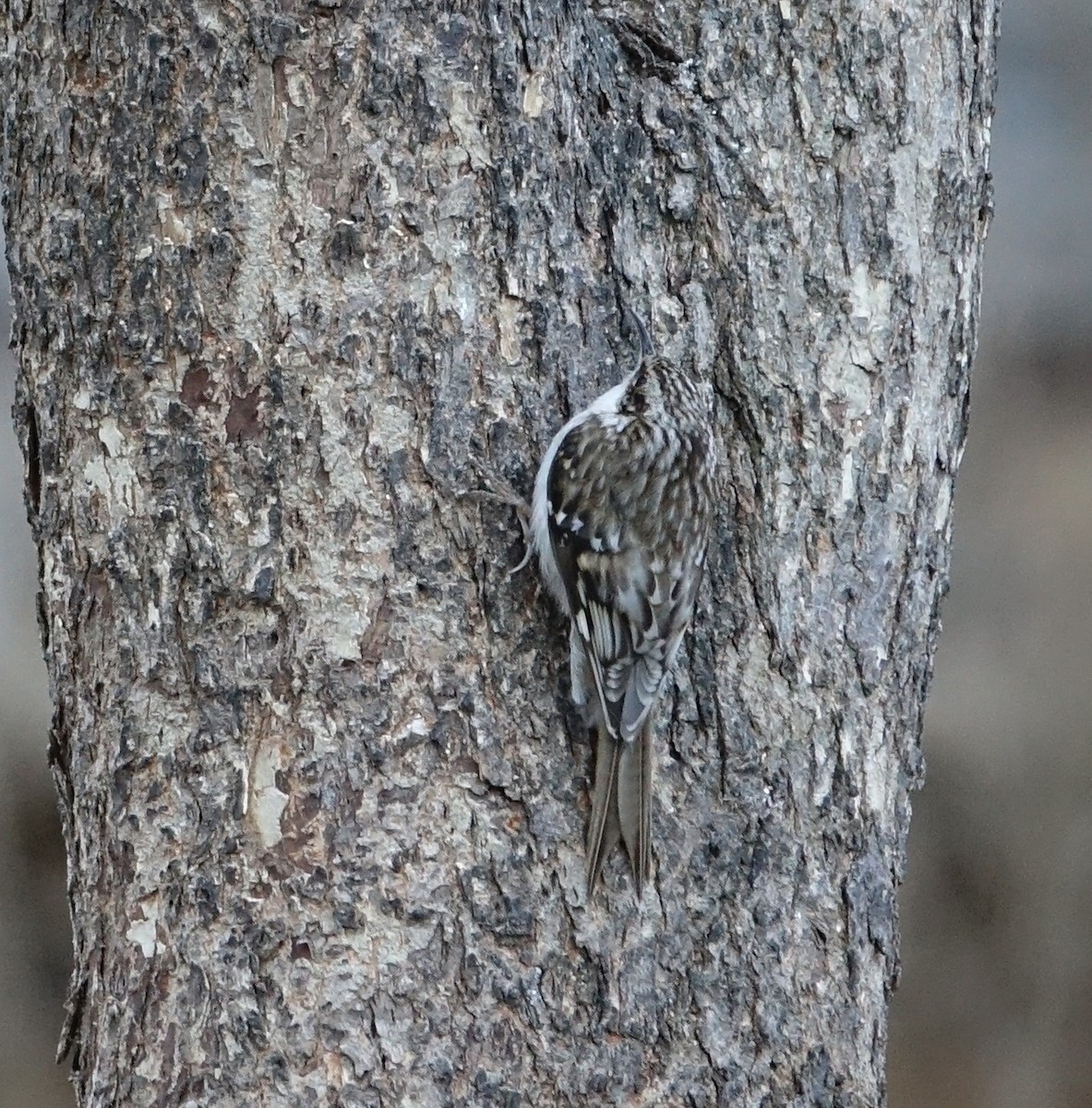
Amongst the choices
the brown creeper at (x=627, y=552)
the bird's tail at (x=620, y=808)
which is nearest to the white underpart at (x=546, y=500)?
the brown creeper at (x=627, y=552)

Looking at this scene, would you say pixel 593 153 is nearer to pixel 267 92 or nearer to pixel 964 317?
pixel 267 92

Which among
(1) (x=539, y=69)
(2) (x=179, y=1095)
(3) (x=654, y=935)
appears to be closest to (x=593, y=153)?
(1) (x=539, y=69)

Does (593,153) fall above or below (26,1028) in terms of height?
above

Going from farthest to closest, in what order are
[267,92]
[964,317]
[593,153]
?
[964,317], [593,153], [267,92]

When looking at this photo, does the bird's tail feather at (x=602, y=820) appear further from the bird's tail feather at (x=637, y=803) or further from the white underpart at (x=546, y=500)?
the white underpart at (x=546, y=500)

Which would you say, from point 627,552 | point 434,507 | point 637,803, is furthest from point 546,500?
point 637,803

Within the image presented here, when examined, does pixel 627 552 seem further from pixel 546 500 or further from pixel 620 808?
pixel 620 808

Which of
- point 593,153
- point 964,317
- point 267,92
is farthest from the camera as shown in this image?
point 964,317
